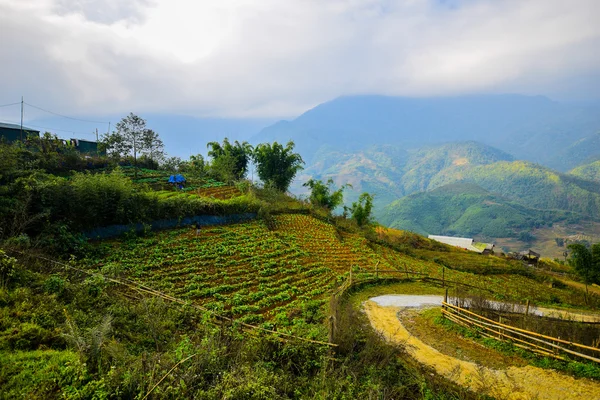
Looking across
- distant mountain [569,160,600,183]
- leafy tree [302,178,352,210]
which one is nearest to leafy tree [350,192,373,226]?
leafy tree [302,178,352,210]

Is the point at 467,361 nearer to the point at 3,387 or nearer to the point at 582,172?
the point at 3,387

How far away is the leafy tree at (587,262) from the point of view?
22.9m

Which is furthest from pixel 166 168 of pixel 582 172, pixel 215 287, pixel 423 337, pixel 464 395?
pixel 582 172

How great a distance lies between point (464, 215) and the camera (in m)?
121

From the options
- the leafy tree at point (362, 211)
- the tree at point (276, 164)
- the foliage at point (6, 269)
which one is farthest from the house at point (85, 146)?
the foliage at point (6, 269)

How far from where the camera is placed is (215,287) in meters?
12.7

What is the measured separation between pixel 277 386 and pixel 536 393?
6412 millimetres

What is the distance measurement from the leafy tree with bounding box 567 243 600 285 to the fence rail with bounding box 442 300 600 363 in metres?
18.6

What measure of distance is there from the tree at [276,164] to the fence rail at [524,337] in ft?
111

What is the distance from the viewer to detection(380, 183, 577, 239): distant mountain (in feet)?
352

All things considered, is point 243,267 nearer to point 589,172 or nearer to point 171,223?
point 171,223

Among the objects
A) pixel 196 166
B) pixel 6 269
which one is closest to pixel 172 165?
pixel 196 166

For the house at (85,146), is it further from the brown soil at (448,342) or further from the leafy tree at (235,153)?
the brown soil at (448,342)

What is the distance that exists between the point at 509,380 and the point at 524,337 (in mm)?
2256
